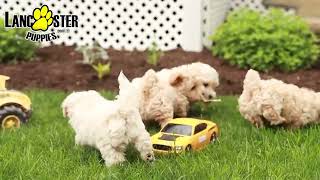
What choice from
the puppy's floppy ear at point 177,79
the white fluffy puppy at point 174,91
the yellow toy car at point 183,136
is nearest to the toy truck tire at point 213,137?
the yellow toy car at point 183,136

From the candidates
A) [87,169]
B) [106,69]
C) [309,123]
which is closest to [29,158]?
[87,169]

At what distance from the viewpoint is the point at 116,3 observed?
10.8 m

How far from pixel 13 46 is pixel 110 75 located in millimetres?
1929

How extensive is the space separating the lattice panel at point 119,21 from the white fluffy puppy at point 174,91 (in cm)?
374

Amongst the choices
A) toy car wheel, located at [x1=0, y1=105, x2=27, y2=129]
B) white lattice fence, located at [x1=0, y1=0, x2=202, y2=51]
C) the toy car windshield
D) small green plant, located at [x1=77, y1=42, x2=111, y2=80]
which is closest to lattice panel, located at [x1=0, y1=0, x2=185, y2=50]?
white lattice fence, located at [x1=0, y1=0, x2=202, y2=51]

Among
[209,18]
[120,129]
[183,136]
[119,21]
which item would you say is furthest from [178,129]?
[119,21]

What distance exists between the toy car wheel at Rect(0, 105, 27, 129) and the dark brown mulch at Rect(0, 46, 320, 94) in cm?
184

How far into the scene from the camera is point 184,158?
5.22m

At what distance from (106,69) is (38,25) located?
2.51 m

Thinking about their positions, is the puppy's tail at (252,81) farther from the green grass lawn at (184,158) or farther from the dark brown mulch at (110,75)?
the dark brown mulch at (110,75)

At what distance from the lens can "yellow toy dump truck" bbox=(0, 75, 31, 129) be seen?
259 inches

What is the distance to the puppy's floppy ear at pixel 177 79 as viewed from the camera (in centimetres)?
669

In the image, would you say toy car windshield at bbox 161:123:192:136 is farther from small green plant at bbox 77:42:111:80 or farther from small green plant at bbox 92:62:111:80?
small green plant at bbox 77:42:111:80

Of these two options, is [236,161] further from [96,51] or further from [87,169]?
[96,51]
